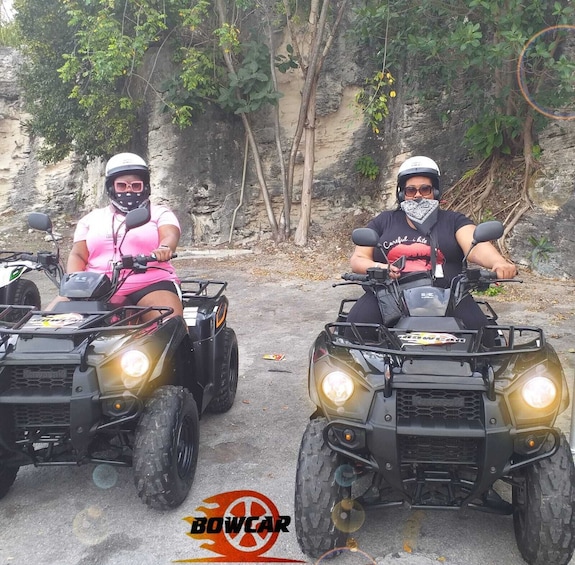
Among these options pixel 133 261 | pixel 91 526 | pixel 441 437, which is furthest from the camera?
pixel 133 261

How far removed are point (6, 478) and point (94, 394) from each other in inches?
37.7

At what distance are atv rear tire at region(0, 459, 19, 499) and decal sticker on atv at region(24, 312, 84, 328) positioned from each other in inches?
31.6

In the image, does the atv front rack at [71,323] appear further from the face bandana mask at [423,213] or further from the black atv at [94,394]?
the face bandana mask at [423,213]

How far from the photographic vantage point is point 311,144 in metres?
12.4

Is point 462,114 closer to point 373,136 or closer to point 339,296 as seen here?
point 373,136


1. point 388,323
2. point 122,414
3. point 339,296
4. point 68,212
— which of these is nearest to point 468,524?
point 388,323

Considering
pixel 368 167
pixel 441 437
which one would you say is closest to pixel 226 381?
pixel 441 437

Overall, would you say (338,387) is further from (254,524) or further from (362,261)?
(362,261)

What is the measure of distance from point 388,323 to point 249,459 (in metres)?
1.27

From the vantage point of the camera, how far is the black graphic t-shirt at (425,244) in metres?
3.53

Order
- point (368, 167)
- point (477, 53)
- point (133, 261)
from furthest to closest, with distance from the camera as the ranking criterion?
1. point (368, 167)
2. point (477, 53)
3. point (133, 261)

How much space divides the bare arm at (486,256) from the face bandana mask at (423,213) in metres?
0.18

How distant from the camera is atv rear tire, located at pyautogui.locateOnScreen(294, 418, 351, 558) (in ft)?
7.98

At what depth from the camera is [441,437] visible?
7.48 feet
